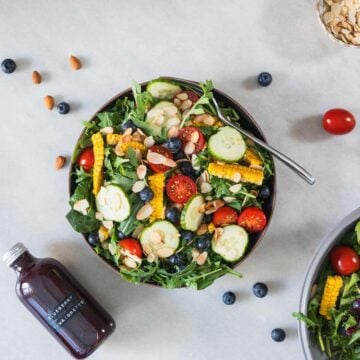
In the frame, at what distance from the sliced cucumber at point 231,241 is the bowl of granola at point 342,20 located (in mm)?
548

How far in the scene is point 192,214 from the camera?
124 cm

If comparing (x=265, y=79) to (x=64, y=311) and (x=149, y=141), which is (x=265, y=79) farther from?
(x=64, y=311)

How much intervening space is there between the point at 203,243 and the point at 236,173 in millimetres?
179

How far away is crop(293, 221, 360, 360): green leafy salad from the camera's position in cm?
128

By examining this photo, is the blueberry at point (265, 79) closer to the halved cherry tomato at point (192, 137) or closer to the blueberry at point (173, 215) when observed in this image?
the halved cherry tomato at point (192, 137)

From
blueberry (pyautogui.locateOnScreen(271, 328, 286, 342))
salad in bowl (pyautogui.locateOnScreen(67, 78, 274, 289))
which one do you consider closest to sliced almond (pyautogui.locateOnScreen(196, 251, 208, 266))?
salad in bowl (pyautogui.locateOnScreen(67, 78, 274, 289))

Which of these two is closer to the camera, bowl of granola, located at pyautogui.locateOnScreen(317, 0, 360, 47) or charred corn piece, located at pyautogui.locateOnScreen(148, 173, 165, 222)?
charred corn piece, located at pyautogui.locateOnScreen(148, 173, 165, 222)

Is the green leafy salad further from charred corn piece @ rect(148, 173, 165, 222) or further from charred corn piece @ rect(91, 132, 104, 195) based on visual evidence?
charred corn piece @ rect(91, 132, 104, 195)

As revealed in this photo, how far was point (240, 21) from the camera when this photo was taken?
4.66ft

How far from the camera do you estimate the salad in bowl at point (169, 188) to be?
4.04 feet

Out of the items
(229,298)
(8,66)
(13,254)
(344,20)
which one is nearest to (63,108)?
(8,66)

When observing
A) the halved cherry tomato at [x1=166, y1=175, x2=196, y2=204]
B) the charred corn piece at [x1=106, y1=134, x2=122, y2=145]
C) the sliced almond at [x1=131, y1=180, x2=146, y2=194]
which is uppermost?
the charred corn piece at [x1=106, y1=134, x2=122, y2=145]

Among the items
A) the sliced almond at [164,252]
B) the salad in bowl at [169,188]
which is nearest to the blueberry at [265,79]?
the salad in bowl at [169,188]

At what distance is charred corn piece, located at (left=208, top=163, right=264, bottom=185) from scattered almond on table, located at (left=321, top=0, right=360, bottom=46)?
43 cm
